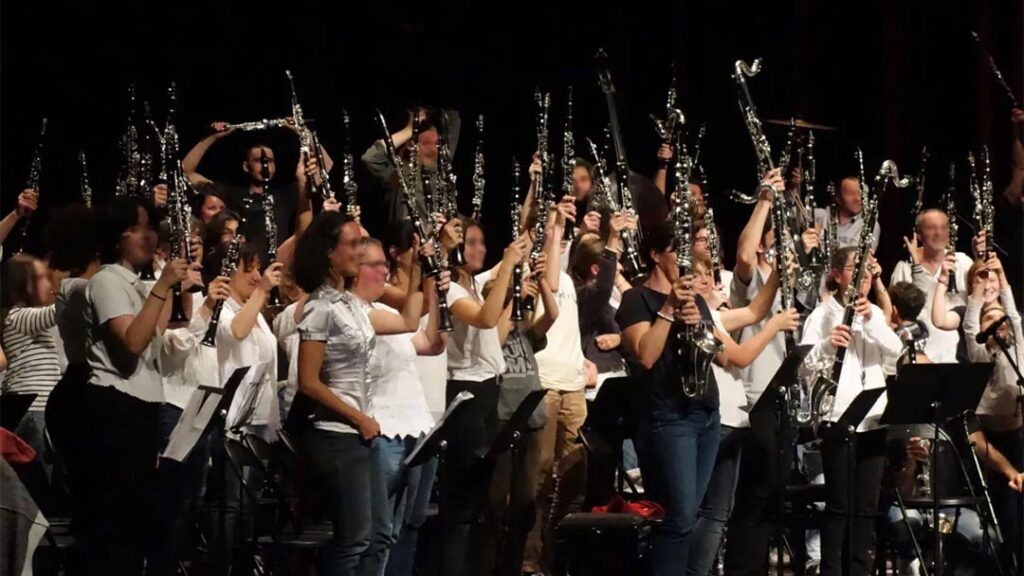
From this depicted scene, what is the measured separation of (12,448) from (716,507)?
324 centimetres

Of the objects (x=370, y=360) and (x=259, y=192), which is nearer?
(x=370, y=360)

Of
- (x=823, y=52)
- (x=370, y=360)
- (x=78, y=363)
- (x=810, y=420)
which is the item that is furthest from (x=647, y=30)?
(x=78, y=363)

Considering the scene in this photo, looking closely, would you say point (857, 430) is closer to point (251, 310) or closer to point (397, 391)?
point (397, 391)

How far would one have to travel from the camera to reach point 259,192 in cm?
834

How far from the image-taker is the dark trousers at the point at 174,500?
6.02 m

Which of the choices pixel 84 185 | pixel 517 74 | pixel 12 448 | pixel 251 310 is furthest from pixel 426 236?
pixel 517 74

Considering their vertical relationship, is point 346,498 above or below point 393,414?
below

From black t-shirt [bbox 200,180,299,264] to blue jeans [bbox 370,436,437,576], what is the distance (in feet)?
7.00

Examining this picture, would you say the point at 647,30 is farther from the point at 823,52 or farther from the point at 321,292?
the point at 321,292

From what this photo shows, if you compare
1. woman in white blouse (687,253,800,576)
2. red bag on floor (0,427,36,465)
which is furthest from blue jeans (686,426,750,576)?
red bag on floor (0,427,36,465)

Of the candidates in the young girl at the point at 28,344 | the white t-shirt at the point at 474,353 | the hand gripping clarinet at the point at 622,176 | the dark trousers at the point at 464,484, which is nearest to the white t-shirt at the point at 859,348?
the hand gripping clarinet at the point at 622,176

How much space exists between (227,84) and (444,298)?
3.19 m

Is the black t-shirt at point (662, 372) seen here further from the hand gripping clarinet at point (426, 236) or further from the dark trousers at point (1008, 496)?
the dark trousers at point (1008, 496)

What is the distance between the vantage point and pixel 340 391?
5750 mm
